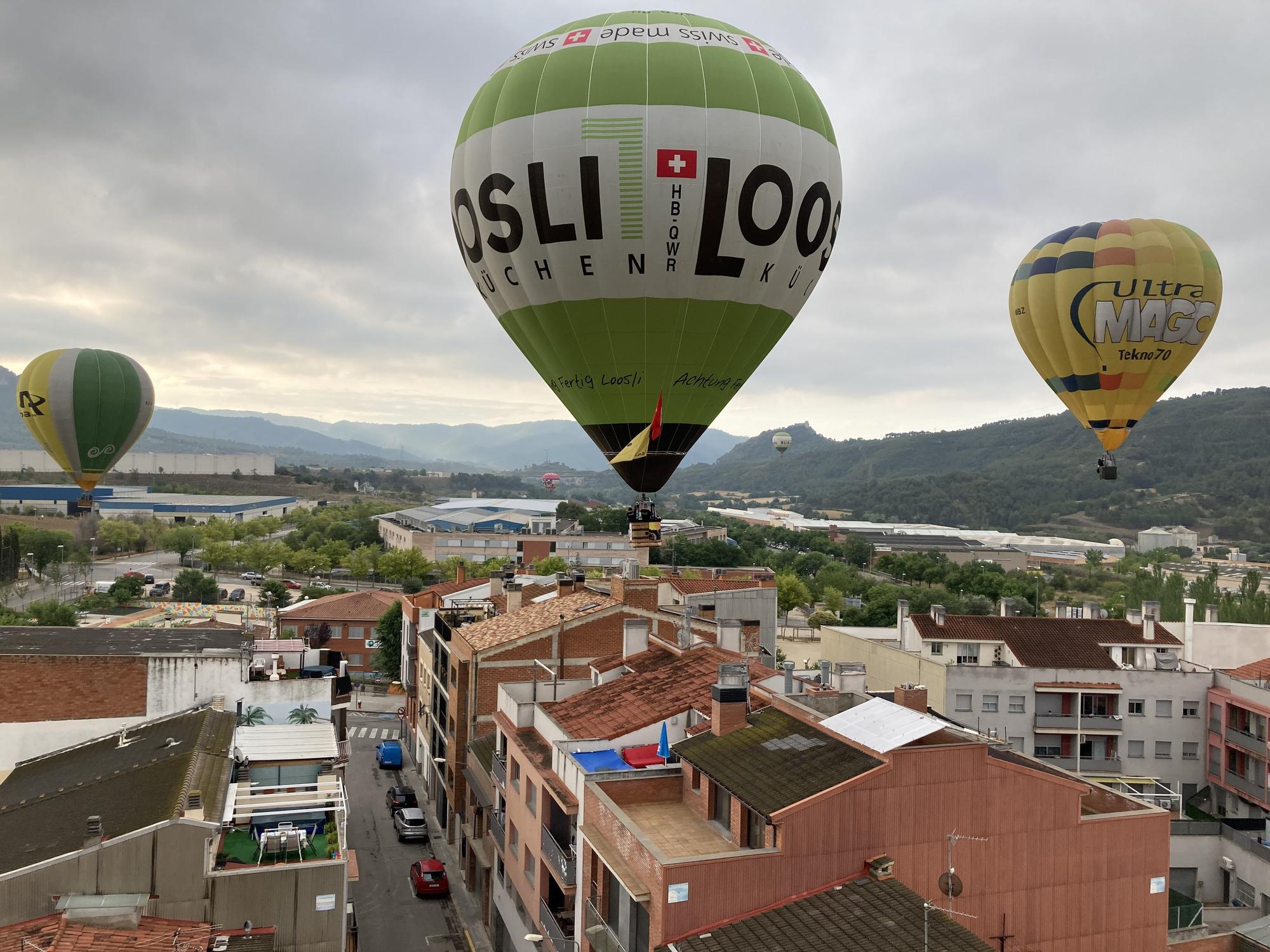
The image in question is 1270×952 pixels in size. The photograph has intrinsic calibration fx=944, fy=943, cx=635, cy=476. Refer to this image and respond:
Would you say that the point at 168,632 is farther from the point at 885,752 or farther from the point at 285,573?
the point at 285,573

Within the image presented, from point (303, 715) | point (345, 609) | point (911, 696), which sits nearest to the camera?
point (911, 696)

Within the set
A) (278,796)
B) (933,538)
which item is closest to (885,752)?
(278,796)

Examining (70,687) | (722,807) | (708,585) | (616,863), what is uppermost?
(708,585)

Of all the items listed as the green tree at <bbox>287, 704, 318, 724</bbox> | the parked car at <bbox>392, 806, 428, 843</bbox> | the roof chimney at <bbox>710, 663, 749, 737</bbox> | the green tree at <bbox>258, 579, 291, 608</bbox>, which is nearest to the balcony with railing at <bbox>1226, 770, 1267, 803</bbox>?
the roof chimney at <bbox>710, 663, 749, 737</bbox>

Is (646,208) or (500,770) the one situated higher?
(646,208)

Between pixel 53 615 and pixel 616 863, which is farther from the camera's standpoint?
pixel 53 615

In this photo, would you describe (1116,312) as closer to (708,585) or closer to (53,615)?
(708,585)

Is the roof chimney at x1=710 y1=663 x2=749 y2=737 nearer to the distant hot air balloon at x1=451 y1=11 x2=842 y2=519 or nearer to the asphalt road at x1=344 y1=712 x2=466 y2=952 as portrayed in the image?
the distant hot air balloon at x1=451 y1=11 x2=842 y2=519

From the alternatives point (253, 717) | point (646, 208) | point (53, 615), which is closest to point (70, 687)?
point (253, 717)
